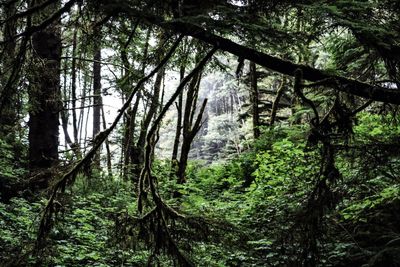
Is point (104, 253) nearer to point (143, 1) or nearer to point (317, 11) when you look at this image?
point (143, 1)

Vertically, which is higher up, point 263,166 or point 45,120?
point 45,120

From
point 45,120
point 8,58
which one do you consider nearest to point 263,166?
point 45,120

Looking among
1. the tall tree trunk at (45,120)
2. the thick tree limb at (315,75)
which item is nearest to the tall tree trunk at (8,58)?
the thick tree limb at (315,75)

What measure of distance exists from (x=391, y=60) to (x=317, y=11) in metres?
1.23

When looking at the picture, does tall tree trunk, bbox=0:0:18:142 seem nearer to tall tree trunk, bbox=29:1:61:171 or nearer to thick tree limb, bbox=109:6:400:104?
thick tree limb, bbox=109:6:400:104

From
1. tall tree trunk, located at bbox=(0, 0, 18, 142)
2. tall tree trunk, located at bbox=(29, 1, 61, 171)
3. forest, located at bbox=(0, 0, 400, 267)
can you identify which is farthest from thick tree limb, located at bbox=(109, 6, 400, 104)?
tall tree trunk, located at bbox=(29, 1, 61, 171)

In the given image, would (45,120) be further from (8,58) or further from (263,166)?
(263,166)

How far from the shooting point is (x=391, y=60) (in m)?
3.61

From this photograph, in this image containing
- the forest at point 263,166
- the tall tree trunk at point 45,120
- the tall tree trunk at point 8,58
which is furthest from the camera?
the tall tree trunk at point 45,120

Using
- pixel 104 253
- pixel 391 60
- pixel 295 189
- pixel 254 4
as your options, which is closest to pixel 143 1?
pixel 254 4

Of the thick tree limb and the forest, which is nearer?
the forest

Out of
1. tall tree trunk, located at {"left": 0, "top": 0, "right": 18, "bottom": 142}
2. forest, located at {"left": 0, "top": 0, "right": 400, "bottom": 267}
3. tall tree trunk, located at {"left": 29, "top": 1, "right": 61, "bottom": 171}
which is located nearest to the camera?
forest, located at {"left": 0, "top": 0, "right": 400, "bottom": 267}

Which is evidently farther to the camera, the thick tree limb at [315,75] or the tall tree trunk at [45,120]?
the tall tree trunk at [45,120]

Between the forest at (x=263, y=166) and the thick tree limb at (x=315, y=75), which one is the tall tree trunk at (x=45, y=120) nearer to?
the forest at (x=263, y=166)
